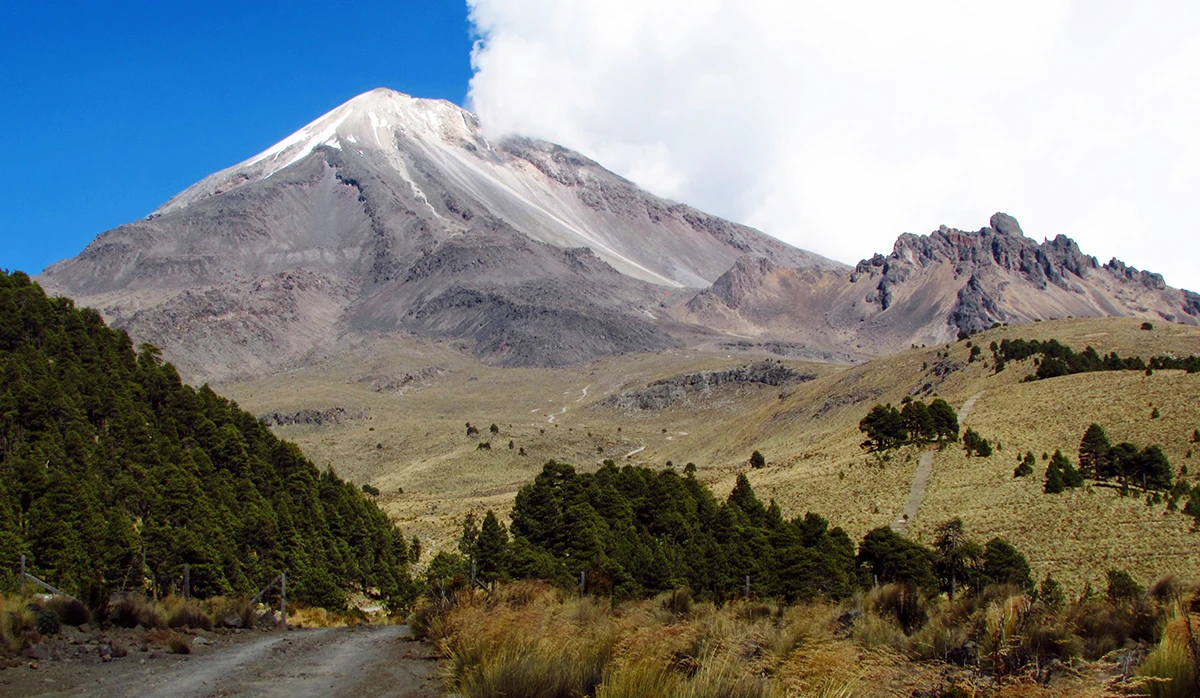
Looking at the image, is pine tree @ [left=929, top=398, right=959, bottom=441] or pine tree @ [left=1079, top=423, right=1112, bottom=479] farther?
pine tree @ [left=929, top=398, right=959, bottom=441]

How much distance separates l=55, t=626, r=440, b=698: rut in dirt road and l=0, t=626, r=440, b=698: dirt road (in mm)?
10

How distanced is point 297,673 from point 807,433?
2813 inches

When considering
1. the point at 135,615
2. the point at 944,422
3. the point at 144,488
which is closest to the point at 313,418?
the point at 944,422

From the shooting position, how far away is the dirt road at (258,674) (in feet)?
30.4

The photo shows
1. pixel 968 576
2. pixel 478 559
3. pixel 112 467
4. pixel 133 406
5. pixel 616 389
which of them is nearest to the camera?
pixel 478 559

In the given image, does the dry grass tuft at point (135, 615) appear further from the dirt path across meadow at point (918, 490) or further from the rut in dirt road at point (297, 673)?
the dirt path across meadow at point (918, 490)

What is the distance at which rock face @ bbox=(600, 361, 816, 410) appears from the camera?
424 ft

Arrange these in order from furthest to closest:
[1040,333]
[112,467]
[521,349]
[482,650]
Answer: [521,349] → [1040,333] → [112,467] → [482,650]

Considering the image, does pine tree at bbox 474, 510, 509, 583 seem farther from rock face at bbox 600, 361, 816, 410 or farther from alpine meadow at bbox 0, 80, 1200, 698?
rock face at bbox 600, 361, 816, 410

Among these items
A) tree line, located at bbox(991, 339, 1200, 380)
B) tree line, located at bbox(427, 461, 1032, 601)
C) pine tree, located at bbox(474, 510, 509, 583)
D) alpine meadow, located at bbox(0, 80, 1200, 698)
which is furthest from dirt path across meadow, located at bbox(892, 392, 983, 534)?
pine tree, located at bbox(474, 510, 509, 583)

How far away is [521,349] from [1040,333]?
115710mm

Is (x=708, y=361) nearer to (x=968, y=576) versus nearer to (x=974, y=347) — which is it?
(x=974, y=347)

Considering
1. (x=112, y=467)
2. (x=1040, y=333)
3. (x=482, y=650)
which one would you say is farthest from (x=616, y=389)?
(x=482, y=650)

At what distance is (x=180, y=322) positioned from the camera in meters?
189
